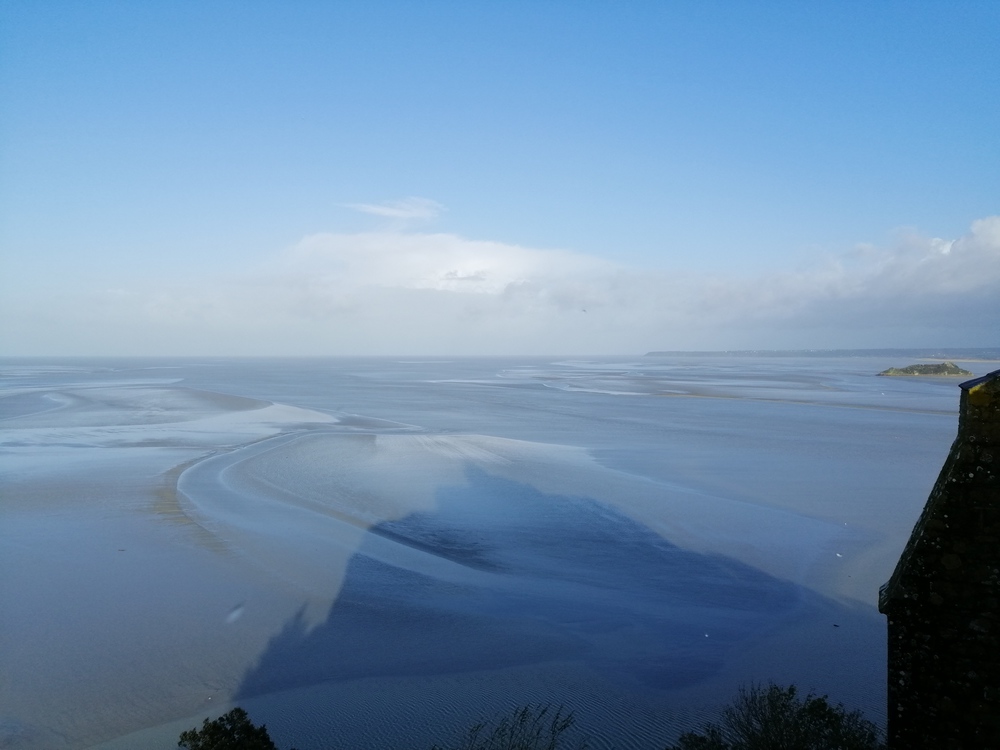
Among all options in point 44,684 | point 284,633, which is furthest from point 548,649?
point 44,684

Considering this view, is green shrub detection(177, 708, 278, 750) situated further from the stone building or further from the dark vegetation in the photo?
the stone building

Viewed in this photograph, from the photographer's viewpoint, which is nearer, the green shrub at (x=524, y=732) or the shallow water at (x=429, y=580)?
the green shrub at (x=524, y=732)

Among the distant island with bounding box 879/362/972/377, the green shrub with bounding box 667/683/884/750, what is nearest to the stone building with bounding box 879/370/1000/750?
the green shrub with bounding box 667/683/884/750

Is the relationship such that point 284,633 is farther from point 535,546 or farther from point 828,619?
point 828,619

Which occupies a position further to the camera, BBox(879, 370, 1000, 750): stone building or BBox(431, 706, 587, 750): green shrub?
BBox(431, 706, 587, 750): green shrub

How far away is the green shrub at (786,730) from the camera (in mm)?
5172

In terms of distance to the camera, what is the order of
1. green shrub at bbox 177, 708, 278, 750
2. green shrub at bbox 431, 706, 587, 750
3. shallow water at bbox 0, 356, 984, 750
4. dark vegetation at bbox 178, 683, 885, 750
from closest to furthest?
green shrub at bbox 177, 708, 278, 750
dark vegetation at bbox 178, 683, 885, 750
green shrub at bbox 431, 706, 587, 750
shallow water at bbox 0, 356, 984, 750

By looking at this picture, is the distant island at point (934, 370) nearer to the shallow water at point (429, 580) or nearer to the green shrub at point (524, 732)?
the shallow water at point (429, 580)

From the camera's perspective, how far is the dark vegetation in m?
5.10

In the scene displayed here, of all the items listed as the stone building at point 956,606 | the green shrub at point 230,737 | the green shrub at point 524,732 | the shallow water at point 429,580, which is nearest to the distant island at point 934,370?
the shallow water at point 429,580

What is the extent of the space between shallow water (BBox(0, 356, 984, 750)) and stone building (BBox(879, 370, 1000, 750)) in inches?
109

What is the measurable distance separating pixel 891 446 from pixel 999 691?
21.2 meters

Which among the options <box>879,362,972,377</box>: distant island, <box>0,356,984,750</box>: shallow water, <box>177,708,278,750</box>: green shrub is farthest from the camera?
<box>879,362,972,377</box>: distant island

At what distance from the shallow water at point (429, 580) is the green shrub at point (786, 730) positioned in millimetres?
706
